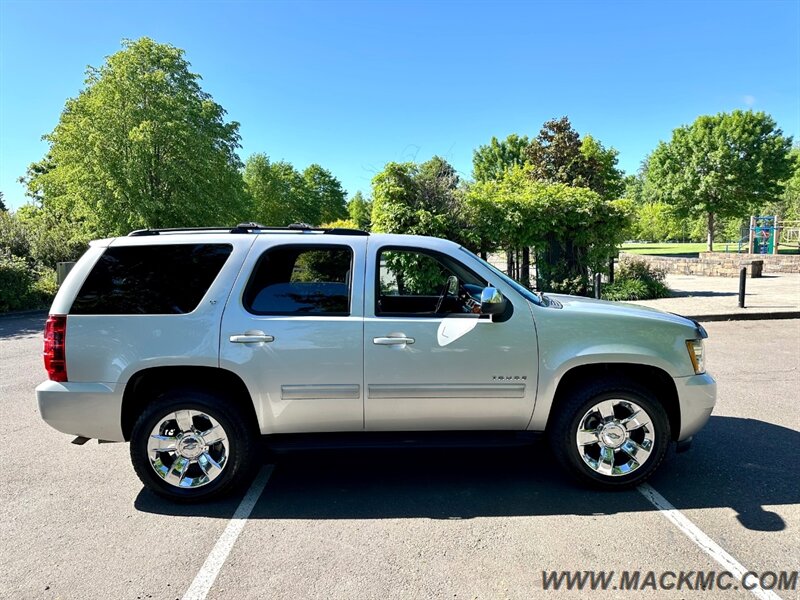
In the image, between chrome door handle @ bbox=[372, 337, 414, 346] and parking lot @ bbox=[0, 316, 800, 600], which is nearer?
parking lot @ bbox=[0, 316, 800, 600]

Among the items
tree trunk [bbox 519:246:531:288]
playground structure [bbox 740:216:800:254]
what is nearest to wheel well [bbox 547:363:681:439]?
tree trunk [bbox 519:246:531:288]

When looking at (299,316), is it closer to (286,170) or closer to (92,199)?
(92,199)

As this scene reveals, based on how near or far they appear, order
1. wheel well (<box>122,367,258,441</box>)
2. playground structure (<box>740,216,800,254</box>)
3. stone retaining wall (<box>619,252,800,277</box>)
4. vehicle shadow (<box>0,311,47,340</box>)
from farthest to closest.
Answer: playground structure (<box>740,216,800,254</box>), stone retaining wall (<box>619,252,800,277</box>), vehicle shadow (<box>0,311,47,340</box>), wheel well (<box>122,367,258,441</box>)

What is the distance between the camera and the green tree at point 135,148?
67.7ft

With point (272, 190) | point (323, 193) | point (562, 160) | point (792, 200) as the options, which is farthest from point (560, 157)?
point (792, 200)

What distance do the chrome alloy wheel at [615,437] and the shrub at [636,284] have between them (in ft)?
38.2

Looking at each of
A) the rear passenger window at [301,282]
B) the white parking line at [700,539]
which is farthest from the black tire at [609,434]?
the rear passenger window at [301,282]

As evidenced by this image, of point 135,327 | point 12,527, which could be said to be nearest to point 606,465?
point 135,327

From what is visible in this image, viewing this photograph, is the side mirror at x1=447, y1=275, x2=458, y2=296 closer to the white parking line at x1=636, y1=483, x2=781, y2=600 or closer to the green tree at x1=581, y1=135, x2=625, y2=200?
the white parking line at x1=636, y1=483, x2=781, y2=600

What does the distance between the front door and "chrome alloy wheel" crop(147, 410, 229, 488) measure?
103 cm

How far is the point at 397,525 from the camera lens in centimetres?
310

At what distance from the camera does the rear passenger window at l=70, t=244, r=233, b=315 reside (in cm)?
332

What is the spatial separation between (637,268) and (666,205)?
3024 cm

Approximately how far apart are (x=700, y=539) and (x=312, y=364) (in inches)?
101
